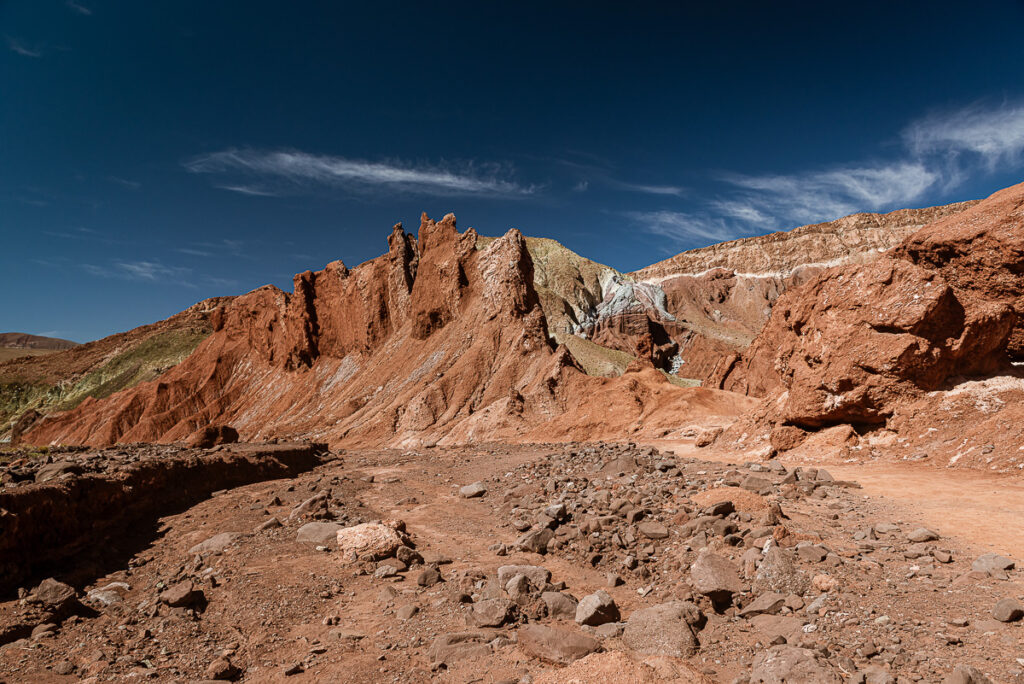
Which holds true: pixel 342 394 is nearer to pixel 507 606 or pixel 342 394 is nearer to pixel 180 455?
pixel 180 455

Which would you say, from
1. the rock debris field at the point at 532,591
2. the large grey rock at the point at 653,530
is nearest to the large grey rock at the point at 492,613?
the rock debris field at the point at 532,591

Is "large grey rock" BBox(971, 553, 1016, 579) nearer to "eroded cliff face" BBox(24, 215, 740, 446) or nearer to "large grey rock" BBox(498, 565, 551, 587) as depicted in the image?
"large grey rock" BBox(498, 565, 551, 587)

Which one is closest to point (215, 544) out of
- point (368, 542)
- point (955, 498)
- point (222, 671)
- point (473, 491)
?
point (368, 542)

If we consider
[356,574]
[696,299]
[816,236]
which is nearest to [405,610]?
[356,574]

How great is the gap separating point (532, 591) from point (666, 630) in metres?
1.95

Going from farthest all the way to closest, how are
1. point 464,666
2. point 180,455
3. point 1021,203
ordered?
point 180,455, point 1021,203, point 464,666

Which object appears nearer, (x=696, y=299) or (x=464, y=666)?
(x=464, y=666)

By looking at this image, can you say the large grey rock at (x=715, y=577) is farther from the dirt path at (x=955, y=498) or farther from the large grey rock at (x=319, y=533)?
the large grey rock at (x=319, y=533)

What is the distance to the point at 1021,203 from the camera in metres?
13.5

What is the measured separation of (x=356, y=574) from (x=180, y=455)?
474 inches

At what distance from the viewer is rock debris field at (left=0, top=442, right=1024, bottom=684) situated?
4.65 metres

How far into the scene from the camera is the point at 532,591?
258 inches

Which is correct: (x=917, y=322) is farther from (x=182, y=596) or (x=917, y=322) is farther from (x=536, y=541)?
(x=182, y=596)

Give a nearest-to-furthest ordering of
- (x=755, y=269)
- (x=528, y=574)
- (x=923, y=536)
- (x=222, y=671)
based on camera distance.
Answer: (x=222, y=671), (x=923, y=536), (x=528, y=574), (x=755, y=269)
